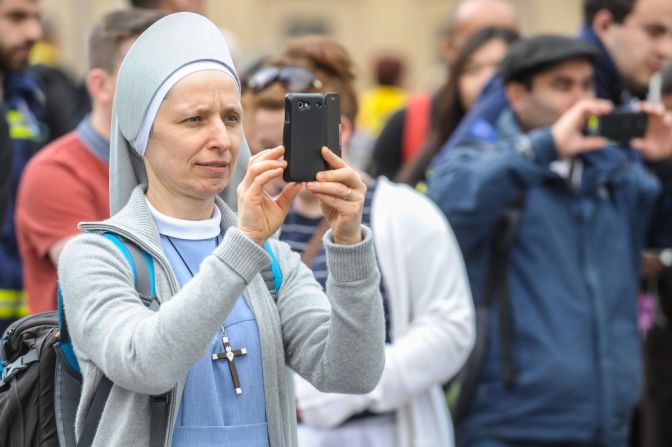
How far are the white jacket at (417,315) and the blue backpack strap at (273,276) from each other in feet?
3.98

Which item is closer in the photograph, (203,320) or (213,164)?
(203,320)

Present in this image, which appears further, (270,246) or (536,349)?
(536,349)

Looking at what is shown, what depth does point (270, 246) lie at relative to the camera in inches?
124

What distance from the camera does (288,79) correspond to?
14.7ft

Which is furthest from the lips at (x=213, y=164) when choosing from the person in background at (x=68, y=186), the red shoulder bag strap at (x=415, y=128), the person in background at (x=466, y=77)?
the red shoulder bag strap at (x=415, y=128)

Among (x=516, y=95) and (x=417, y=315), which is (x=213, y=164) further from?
(x=516, y=95)

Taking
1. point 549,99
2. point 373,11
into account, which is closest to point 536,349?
point 549,99

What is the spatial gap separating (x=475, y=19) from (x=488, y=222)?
269 centimetres

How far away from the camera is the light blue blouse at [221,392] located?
2.87 m

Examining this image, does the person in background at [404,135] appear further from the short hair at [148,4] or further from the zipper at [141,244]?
the zipper at [141,244]

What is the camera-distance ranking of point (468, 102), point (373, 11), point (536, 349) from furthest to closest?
point (373, 11) < point (468, 102) < point (536, 349)

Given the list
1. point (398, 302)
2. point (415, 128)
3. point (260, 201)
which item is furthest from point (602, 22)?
point (260, 201)

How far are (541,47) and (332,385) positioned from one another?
2.82 metres

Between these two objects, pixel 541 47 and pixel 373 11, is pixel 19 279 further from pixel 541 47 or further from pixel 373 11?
pixel 373 11
